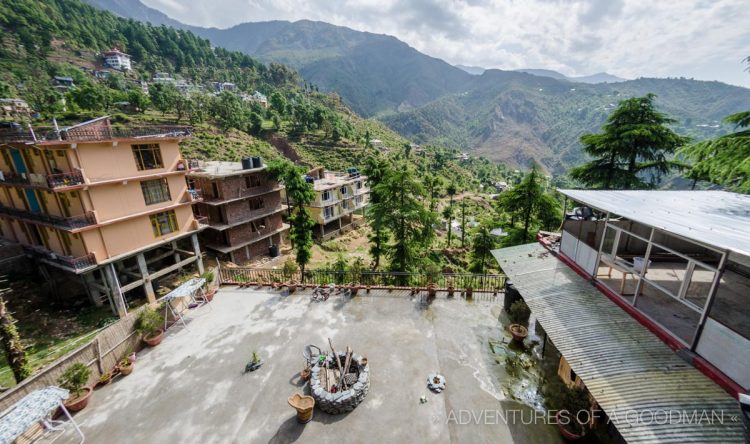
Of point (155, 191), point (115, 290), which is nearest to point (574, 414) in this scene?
point (115, 290)

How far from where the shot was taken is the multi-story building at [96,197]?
16.3 metres

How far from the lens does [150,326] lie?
1296 centimetres

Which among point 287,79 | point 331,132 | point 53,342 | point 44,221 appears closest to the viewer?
point 53,342

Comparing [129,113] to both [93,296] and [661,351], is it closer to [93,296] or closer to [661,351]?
[93,296]

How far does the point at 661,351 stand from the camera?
769 centimetres

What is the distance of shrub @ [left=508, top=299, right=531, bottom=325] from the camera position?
12828 mm

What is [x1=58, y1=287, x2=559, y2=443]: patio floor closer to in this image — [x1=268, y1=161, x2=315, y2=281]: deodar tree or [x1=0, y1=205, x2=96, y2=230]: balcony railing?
[x1=0, y1=205, x2=96, y2=230]: balcony railing

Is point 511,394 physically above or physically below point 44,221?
below

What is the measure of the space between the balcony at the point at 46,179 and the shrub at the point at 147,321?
29.4ft

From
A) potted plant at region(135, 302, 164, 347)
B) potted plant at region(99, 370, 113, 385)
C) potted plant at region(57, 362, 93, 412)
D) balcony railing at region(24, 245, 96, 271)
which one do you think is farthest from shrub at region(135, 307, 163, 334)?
balcony railing at region(24, 245, 96, 271)

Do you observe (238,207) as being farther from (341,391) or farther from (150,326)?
(341,391)

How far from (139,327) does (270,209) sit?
66.3ft

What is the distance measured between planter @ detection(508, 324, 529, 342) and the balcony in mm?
23420

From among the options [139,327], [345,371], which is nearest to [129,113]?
[139,327]
